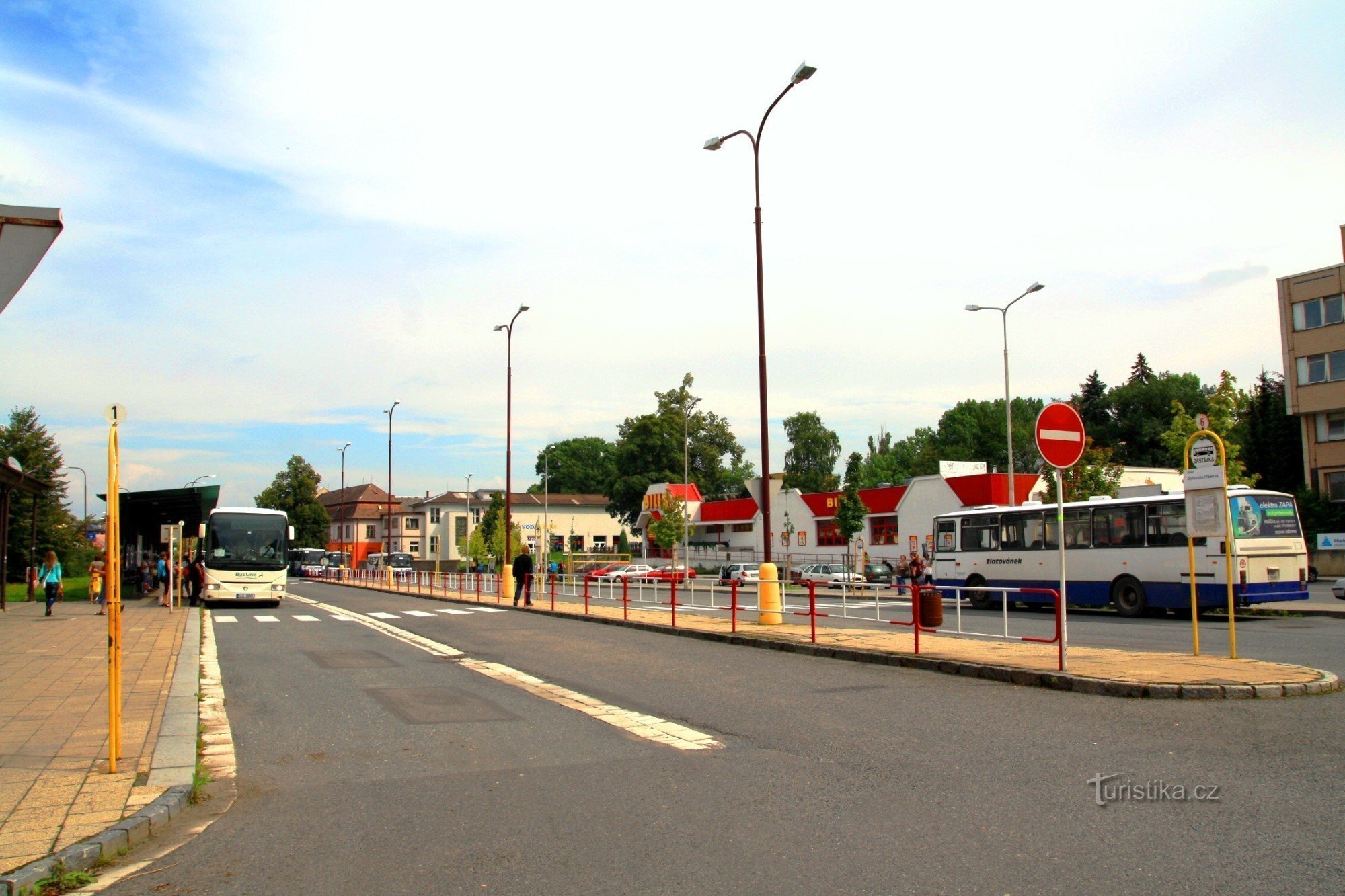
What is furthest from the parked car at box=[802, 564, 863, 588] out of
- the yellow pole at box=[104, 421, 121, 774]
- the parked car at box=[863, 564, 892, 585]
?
the yellow pole at box=[104, 421, 121, 774]

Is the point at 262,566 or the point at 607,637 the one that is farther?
the point at 262,566

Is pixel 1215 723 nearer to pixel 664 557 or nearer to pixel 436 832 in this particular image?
pixel 436 832

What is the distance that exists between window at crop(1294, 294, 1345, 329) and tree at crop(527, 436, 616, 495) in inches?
3744

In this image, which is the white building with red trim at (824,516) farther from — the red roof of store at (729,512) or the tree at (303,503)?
the tree at (303,503)

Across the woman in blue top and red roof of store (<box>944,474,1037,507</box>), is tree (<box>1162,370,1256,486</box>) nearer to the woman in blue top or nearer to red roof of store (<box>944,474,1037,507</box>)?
red roof of store (<box>944,474,1037,507</box>)

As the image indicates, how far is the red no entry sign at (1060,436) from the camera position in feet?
35.5

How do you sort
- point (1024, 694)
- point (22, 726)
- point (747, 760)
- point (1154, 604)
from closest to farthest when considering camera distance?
point (747, 760)
point (22, 726)
point (1024, 694)
point (1154, 604)

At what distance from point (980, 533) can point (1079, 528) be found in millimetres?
4058

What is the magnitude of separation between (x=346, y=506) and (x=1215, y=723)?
126 m

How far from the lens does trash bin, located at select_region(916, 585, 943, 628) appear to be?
16109 millimetres

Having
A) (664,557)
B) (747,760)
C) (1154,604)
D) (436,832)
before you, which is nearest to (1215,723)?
(747,760)

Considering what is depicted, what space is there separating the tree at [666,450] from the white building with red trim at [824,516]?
6569 millimetres

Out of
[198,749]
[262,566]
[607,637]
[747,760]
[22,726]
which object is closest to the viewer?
[747,760]

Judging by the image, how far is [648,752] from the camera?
8.01 metres
